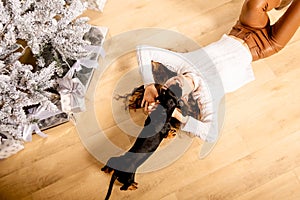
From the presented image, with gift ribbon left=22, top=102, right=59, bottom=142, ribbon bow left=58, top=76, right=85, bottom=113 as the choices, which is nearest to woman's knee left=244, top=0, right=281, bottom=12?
ribbon bow left=58, top=76, right=85, bottom=113

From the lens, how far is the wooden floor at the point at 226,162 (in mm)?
1318

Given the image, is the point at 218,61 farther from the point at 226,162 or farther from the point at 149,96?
the point at 226,162

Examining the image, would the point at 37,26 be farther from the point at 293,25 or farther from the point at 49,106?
the point at 293,25

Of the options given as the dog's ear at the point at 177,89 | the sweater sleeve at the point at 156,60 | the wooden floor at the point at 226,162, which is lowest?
the wooden floor at the point at 226,162

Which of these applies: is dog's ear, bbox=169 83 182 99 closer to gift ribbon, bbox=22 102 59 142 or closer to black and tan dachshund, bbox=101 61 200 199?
black and tan dachshund, bbox=101 61 200 199

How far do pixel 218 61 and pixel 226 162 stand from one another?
0.37 m

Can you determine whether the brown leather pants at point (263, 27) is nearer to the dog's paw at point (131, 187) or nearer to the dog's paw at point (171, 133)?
the dog's paw at point (171, 133)

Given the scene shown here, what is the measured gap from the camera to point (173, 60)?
1304 mm

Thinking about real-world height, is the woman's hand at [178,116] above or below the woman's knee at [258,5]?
below

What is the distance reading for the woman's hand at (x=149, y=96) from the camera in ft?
4.09

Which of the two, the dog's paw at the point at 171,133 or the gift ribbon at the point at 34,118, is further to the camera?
the dog's paw at the point at 171,133

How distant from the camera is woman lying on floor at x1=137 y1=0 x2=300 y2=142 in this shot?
124cm

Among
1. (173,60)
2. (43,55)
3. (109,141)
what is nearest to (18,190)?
(109,141)

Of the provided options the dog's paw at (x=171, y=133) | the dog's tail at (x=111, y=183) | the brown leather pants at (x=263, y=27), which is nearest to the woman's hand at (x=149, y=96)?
the dog's paw at (x=171, y=133)
